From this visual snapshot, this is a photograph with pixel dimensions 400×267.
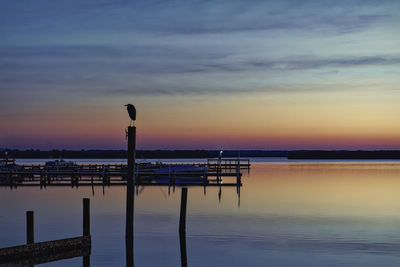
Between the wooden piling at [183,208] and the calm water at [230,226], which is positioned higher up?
the wooden piling at [183,208]

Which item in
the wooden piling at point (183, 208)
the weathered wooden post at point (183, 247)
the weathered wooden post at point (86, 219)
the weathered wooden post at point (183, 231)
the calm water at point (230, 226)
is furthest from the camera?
the wooden piling at point (183, 208)

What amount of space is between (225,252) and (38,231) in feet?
30.3

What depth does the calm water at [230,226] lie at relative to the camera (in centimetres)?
2034

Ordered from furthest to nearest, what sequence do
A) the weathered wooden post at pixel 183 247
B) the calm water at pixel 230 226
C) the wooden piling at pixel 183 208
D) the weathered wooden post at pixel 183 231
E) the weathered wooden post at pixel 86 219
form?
the wooden piling at pixel 183 208
the calm water at pixel 230 226
the weathered wooden post at pixel 183 231
the weathered wooden post at pixel 183 247
the weathered wooden post at pixel 86 219

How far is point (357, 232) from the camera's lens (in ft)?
87.0

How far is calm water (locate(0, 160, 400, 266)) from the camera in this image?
66.7 feet

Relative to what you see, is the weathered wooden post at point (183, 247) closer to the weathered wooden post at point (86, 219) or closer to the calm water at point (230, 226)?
the calm water at point (230, 226)

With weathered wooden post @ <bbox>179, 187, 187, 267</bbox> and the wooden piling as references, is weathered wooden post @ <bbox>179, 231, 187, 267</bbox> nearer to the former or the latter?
weathered wooden post @ <bbox>179, 187, 187, 267</bbox>

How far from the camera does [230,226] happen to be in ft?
91.9

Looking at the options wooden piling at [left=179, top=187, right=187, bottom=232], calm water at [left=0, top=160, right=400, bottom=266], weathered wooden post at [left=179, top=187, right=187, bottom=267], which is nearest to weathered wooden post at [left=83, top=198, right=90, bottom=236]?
calm water at [left=0, top=160, right=400, bottom=266]

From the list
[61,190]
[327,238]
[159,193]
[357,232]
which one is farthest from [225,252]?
[61,190]

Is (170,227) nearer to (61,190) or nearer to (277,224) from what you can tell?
(277,224)

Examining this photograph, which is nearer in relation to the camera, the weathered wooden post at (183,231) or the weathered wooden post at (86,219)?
the weathered wooden post at (86,219)

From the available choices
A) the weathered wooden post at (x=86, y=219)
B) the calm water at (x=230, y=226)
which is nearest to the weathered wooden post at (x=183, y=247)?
the calm water at (x=230, y=226)
